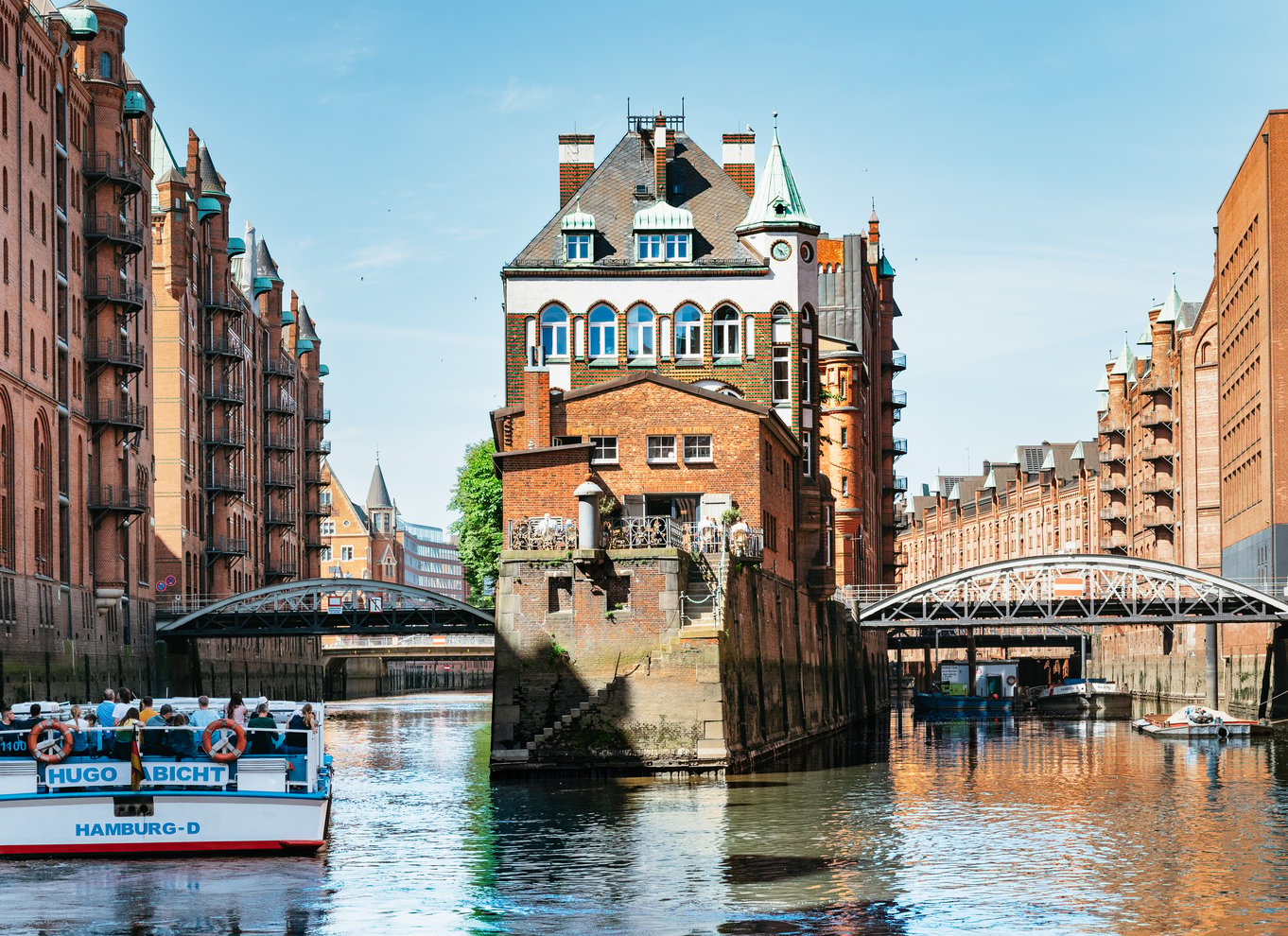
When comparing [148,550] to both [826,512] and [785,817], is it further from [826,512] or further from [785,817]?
[785,817]

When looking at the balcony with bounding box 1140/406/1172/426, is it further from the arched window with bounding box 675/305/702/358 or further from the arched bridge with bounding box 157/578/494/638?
the arched window with bounding box 675/305/702/358

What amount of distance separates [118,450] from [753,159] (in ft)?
103

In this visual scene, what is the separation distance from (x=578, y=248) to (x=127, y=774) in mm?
46320

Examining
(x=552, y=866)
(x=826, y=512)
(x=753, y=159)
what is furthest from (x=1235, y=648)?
(x=552, y=866)

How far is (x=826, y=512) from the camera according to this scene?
86500mm

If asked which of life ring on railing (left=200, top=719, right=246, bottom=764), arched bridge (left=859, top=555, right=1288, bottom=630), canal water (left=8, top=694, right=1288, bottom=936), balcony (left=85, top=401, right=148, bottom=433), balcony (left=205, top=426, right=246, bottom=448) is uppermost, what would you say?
balcony (left=205, top=426, right=246, bottom=448)

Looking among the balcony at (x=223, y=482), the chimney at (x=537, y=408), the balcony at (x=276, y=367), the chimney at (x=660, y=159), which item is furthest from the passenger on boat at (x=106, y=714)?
the balcony at (x=276, y=367)

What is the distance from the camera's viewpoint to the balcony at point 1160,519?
136000 mm

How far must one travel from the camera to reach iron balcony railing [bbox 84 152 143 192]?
281ft

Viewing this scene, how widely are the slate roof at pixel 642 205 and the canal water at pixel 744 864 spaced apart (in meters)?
24.8

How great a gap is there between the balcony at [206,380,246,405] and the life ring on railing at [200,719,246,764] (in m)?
85.3

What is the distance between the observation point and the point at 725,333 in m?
76.9

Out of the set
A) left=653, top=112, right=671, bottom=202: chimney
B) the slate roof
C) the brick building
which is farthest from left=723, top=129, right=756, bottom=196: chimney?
the brick building

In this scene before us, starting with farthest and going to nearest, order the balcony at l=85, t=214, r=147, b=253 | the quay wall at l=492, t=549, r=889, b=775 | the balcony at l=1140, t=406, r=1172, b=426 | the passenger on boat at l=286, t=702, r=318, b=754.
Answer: the balcony at l=1140, t=406, r=1172, b=426, the balcony at l=85, t=214, r=147, b=253, the quay wall at l=492, t=549, r=889, b=775, the passenger on boat at l=286, t=702, r=318, b=754
